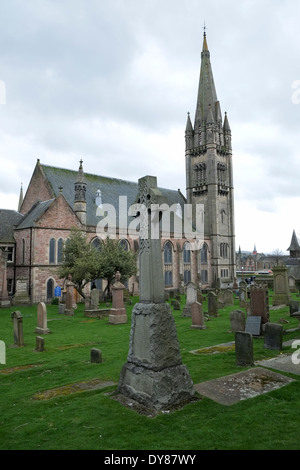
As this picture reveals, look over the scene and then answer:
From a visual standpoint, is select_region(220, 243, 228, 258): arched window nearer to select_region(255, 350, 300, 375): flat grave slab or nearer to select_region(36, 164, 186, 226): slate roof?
select_region(36, 164, 186, 226): slate roof

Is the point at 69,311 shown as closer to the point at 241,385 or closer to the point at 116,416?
the point at 241,385

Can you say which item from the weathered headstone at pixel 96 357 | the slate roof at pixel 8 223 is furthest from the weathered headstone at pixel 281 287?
the slate roof at pixel 8 223

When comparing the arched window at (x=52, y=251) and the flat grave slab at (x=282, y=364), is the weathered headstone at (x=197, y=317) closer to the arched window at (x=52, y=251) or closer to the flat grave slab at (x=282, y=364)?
the flat grave slab at (x=282, y=364)

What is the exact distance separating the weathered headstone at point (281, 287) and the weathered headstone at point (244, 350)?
14271 mm

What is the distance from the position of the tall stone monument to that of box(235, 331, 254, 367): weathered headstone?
2.68 metres

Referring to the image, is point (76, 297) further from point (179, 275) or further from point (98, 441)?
point (98, 441)

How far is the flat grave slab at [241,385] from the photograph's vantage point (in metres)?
6.17

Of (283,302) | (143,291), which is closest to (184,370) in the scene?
(143,291)

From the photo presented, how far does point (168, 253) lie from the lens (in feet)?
136

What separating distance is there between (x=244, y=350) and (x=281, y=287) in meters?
14.7

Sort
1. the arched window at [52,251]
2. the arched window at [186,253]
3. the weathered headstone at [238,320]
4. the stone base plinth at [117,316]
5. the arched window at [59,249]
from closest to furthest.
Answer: the weathered headstone at [238,320] < the stone base plinth at [117,316] < the arched window at [52,251] < the arched window at [59,249] < the arched window at [186,253]

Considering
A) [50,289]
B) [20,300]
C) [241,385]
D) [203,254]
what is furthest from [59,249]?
[241,385]

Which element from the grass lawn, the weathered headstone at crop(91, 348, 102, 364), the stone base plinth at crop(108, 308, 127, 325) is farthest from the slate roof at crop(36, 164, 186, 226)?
the grass lawn

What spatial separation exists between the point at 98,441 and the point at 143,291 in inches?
100
